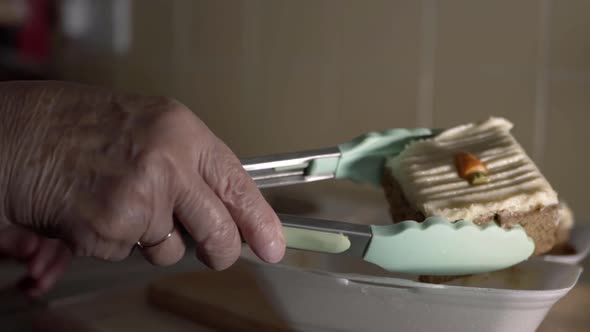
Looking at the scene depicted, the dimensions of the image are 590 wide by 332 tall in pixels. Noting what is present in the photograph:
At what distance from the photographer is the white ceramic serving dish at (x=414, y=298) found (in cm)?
57

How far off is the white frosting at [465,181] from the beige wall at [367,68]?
329mm

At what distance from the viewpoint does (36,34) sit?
198 centimetres

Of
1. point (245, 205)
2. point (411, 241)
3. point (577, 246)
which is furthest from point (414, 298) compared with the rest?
point (577, 246)

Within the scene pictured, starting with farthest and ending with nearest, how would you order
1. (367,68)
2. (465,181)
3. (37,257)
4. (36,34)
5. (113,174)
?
(36,34) → (367,68) → (37,257) → (465,181) → (113,174)

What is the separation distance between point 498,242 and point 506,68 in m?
0.53

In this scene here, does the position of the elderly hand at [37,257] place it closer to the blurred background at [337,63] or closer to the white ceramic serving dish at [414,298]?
the white ceramic serving dish at [414,298]

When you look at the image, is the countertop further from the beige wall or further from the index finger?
the beige wall

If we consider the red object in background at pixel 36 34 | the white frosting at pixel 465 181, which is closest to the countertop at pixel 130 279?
the white frosting at pixel 465 181

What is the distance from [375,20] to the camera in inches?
48.9

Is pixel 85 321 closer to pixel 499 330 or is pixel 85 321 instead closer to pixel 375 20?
pixel 499 330

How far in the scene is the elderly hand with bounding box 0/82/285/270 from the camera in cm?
50

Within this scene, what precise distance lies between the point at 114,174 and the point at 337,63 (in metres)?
0.87

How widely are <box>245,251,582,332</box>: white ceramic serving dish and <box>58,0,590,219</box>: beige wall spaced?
1.42 feet

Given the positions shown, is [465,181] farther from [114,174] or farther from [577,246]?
[114,174]
